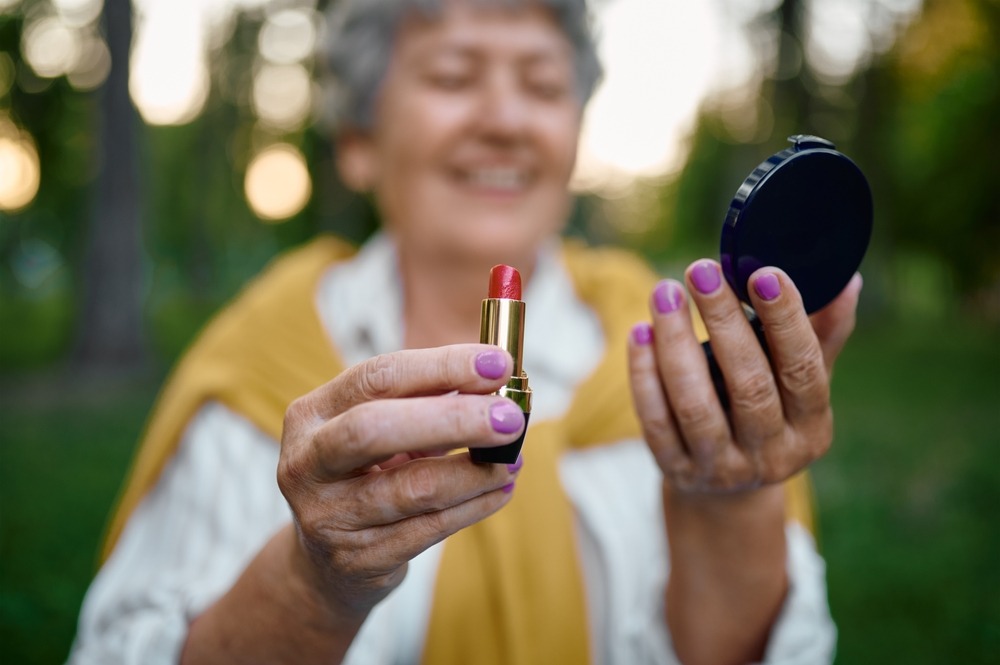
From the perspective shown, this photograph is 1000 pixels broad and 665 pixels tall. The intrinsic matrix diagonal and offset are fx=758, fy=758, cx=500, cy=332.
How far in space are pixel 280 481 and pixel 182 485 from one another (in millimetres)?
1155

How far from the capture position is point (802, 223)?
124 centimetres

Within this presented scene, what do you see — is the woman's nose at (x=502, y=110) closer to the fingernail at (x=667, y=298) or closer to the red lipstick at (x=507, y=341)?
the fingernail at (x=667, y=298)

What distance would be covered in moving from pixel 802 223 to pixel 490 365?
628mm

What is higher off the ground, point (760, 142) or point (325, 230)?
point (760, 142)

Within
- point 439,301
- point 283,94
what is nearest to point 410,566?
point 439,301

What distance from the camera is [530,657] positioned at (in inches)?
72.3

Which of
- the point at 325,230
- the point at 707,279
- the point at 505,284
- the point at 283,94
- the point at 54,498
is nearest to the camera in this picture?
the point at 505,284

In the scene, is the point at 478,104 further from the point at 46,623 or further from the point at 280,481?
the point at 46,623

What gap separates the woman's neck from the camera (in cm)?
233

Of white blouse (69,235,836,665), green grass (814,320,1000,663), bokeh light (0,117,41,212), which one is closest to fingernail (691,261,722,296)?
white blouse (69,235,836,665)

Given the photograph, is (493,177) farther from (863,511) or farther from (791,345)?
(863,511)

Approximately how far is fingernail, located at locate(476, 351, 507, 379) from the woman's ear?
65.0 inches

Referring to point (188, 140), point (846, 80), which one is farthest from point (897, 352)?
point (188, 140)

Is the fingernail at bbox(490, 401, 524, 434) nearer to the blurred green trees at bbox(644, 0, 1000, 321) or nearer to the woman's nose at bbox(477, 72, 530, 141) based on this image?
the woman's nose at bbox(477, 72, 530, 141)
